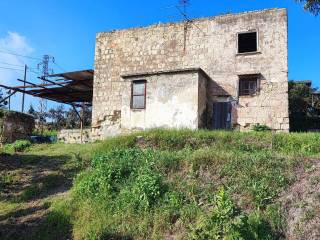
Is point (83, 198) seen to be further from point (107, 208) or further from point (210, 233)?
point (210, 233)

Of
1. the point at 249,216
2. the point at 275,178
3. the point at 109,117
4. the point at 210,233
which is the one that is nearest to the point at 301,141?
the point at 275,178

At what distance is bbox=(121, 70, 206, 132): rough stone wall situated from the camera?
49.7 ft

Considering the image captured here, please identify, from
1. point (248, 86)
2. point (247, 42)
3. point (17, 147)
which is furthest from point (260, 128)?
point (17, 147)

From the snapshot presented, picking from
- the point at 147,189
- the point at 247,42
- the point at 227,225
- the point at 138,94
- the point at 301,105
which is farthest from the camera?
the point at 301,105

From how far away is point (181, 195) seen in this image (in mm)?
7934

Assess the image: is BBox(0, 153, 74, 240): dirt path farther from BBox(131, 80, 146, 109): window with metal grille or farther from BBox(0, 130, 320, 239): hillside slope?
BBox(131, 80, 146, 109): window with metal grille

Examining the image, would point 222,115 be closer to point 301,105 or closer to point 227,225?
point 301,105

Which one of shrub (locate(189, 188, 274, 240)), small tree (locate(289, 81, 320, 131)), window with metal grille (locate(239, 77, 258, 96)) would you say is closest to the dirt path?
shrub (locate(189, 188, 274, 240))

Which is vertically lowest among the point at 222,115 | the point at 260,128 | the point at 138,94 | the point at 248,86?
the point at 260,128

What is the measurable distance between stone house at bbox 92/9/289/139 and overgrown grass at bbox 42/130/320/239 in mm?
5182

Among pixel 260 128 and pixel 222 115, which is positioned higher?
pixel 222 115

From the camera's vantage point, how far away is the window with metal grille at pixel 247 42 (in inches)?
649

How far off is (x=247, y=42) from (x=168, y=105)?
479cm

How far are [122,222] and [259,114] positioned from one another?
9682 millimetres
